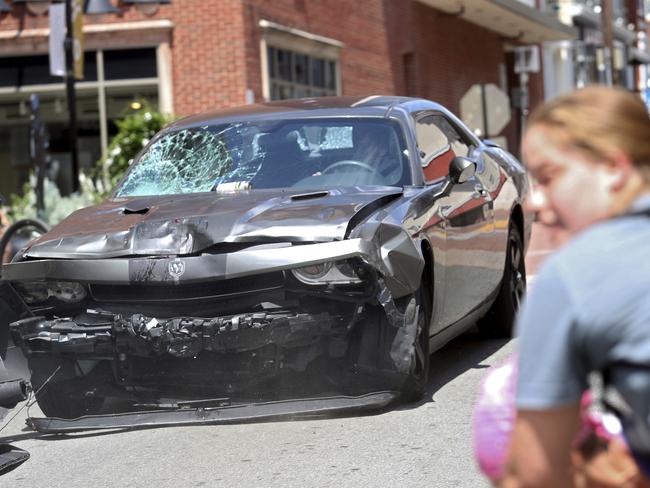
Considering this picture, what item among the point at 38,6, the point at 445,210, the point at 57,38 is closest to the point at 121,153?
the point at 57,38

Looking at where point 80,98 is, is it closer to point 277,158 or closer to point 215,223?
point 277,158

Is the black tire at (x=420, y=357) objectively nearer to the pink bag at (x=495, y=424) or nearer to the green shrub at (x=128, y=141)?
the pink bag at (x=495, y=424)

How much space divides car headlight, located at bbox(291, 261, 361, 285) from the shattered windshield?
1.07 metres

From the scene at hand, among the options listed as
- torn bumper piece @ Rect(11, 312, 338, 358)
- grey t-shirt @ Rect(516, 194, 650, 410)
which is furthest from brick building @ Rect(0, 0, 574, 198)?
grey t-shirt @ Rect(516, 194, 650, 410)

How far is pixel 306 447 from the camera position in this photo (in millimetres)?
5531

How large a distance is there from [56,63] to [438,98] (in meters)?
13.2

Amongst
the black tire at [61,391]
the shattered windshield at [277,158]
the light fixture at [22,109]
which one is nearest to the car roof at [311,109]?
the shattered windshield at [277,158]

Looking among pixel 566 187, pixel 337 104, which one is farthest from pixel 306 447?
pixel 566 187

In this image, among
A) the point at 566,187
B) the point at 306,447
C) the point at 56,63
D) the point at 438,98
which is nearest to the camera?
the point at 566,187

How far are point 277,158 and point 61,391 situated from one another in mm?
1739

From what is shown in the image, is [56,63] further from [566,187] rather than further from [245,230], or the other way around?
[566,187]

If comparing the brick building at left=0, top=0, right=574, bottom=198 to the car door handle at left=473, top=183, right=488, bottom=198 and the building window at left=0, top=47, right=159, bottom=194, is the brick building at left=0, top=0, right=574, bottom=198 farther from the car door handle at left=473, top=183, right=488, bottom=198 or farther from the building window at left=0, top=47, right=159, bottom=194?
the car door handle at left=473, top=183, right=488, bottom=198

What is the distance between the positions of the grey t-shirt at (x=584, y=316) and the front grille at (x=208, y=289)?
13.2 ft

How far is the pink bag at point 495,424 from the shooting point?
6.52ft
